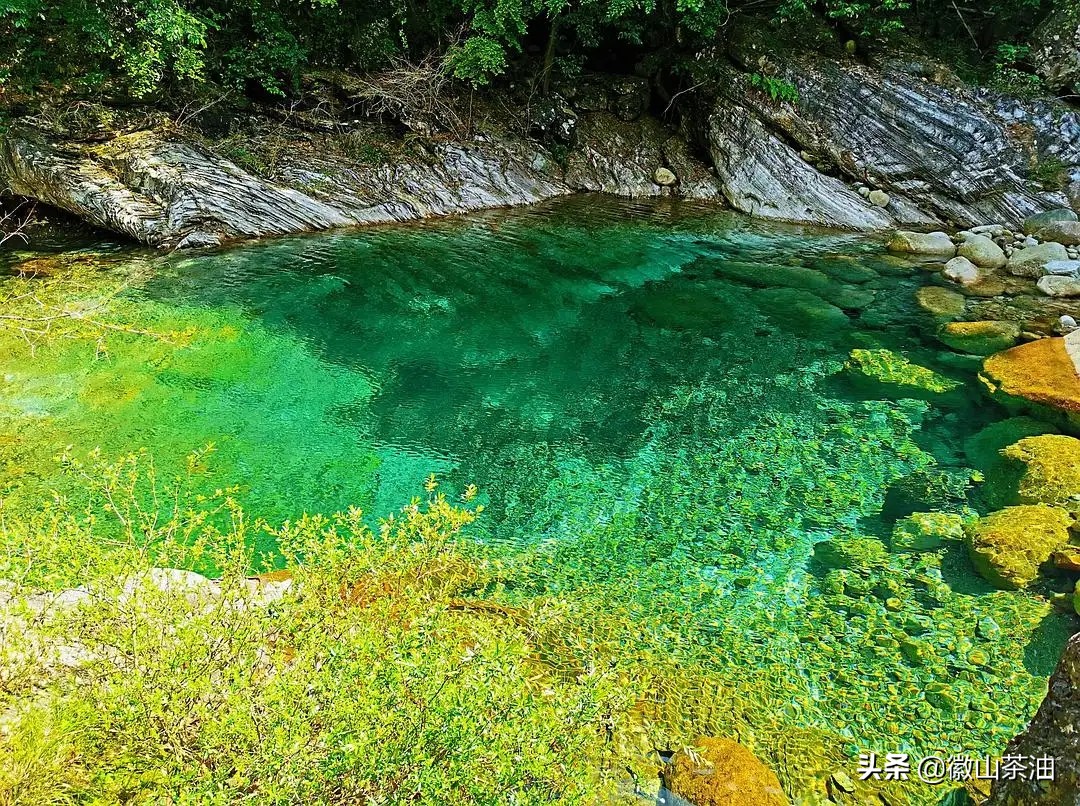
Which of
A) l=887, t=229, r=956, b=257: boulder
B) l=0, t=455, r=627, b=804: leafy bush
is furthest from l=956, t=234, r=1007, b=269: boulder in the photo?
l=0, t=455, r=627, b=804: leafy bush

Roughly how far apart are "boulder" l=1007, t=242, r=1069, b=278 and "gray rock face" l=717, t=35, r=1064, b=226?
2.25 m

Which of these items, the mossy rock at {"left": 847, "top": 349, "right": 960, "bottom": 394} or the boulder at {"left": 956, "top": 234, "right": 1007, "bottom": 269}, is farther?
the boulder at {"left": 956, "top": 234, "right": 1007, "bottom": 269}

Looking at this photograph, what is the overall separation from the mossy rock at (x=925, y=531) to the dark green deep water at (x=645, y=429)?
13cm

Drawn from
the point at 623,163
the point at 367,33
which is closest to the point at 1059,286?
the point at 623,163

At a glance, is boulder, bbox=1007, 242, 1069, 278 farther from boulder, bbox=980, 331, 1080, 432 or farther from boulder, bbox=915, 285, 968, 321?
boulder, bbox=980, 331, 1080, 432

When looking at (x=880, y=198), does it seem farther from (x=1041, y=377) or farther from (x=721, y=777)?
(x=721, y=777)

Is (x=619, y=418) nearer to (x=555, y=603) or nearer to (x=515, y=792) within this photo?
(x=555, y=603)

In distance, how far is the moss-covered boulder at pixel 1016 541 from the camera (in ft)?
17.7

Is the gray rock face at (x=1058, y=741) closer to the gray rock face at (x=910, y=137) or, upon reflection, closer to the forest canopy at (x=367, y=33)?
the forest canopy at (x=367, y=33)

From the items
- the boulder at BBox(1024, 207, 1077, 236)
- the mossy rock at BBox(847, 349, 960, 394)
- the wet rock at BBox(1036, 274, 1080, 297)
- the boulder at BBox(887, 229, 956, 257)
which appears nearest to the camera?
the mossy rock at BBox(847, 349, 960, 394)

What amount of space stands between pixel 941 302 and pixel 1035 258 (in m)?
2.94

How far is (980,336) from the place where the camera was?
968cm

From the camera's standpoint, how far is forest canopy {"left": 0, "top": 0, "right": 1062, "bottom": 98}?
38.0 ft

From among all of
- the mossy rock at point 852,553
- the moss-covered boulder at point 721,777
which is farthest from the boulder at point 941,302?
the moss-covered boulder at point 721,777
